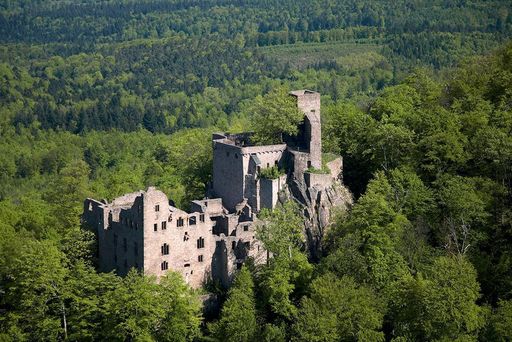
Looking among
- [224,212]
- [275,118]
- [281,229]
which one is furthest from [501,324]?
[275,118]

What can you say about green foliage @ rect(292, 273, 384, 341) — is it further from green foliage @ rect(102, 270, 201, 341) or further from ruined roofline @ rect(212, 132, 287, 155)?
ruined roofline @ rect(212, 132, 287, 155)

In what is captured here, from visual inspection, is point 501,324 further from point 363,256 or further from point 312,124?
A: point 312,124

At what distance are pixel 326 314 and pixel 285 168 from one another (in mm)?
15630

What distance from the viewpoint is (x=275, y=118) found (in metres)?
82.7

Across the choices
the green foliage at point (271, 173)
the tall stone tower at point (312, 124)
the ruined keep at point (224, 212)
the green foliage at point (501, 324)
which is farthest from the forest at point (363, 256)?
the tall stone tower at point (312, 124)

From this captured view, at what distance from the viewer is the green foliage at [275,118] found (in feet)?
271

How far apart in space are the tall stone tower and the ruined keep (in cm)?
8

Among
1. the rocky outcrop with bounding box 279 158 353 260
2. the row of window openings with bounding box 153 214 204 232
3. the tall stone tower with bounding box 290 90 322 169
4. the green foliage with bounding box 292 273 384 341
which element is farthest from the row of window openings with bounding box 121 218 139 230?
the tall stone tower with bounding box 290 90 322 169

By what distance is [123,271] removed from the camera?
3017 inches

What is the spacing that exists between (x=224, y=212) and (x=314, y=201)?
7191mm

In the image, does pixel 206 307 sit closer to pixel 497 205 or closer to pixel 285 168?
pixel 285 168

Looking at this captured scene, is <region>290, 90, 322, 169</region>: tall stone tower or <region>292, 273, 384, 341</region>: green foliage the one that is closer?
<region>292, 273, 384, 341</region>: green foliage

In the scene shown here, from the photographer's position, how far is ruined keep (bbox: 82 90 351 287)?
74250mm

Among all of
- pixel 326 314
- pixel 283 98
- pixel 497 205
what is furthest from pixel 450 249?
pixel 283 98
